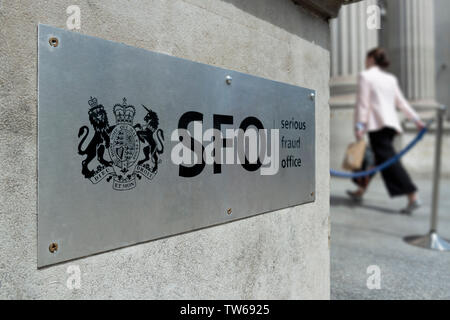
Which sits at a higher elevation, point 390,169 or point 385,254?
point 390,169

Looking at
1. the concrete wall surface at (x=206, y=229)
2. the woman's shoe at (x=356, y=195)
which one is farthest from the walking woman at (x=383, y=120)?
the concrete wall surface at (x=206, y=229)

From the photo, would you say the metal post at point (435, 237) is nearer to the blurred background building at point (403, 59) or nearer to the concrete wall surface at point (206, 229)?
the concrete wall surface at point (206, 229)

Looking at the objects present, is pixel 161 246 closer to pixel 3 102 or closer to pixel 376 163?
pixel 3 102

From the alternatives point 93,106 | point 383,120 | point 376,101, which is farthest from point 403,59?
point 93,106

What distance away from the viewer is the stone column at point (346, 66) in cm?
805

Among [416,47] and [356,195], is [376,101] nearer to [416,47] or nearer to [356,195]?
[356,195]

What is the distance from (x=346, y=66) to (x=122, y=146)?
7921mm

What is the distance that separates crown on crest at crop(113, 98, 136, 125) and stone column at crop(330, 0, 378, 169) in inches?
290

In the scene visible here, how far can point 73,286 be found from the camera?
1.13 m

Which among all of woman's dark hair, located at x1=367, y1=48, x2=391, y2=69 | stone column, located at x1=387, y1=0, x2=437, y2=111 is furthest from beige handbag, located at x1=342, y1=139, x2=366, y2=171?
stone column, located at x1=387, y1=0, x2=437, y2=111

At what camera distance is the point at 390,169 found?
16.2 feet

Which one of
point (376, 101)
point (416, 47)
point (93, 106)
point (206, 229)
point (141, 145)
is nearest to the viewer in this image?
point (93, 106)

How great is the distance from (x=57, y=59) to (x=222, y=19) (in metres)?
0.73

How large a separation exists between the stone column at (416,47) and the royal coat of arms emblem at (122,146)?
10.2 metres
